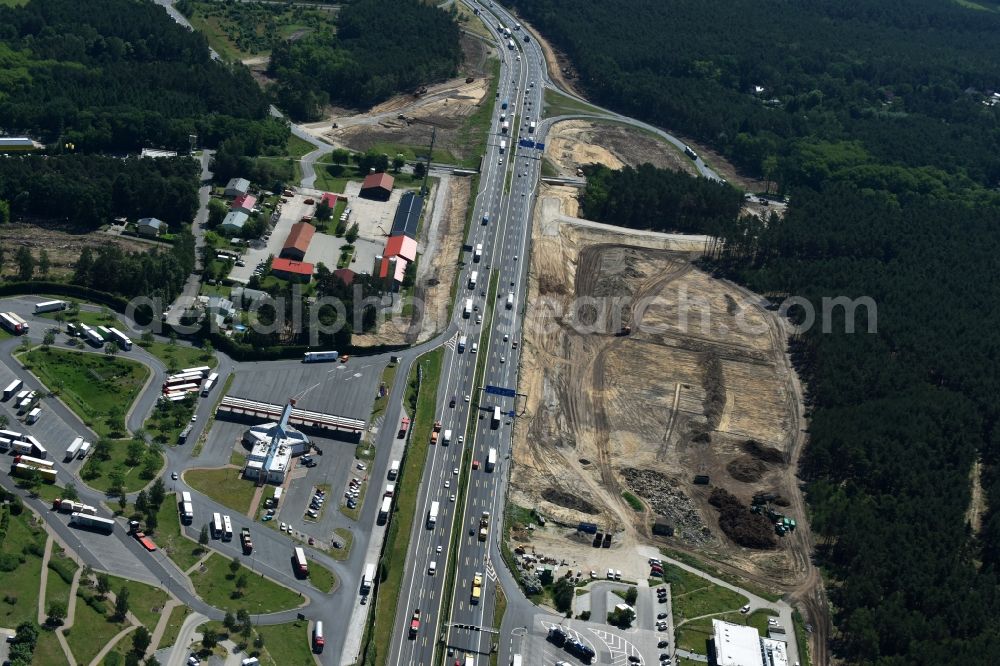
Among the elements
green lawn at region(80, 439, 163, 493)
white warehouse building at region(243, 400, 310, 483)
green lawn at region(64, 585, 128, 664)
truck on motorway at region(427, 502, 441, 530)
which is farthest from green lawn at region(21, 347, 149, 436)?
truck on motorway at region(427, 502, 441, 530)

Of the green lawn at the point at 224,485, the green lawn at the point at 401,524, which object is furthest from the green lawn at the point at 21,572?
the green lawn at the point at 401,524

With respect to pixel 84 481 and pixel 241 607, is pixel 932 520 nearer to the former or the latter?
pixel 241 607

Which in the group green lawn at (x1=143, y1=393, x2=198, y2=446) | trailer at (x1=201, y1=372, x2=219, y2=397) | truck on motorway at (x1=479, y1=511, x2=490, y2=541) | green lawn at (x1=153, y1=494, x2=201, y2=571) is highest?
trailer at (x1=201, y1=372, x2=219, y2=397)

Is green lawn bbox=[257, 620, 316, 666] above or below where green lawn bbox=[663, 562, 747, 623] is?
above

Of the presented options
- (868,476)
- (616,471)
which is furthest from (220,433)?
(868,476)

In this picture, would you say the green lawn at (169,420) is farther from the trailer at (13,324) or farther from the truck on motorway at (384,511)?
the truck on motorway at (384,511)

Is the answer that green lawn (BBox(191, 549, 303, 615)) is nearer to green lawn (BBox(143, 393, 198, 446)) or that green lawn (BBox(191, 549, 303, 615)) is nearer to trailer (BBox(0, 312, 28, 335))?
green lawn (BBox(143, 393, 198, 446))

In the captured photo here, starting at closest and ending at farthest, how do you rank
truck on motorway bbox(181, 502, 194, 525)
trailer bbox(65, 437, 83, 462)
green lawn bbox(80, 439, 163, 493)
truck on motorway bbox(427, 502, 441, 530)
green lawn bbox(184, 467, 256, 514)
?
truck on motorway bbox(181, 502, 194, 525)
green lawn bbox(80, 439, 163, 493)
trailer bbox(65, 437, 83, 462)
green lawn bbox(184, 467, 256, 514)
truck on motorway bbox(427, 502, 441, 530)
